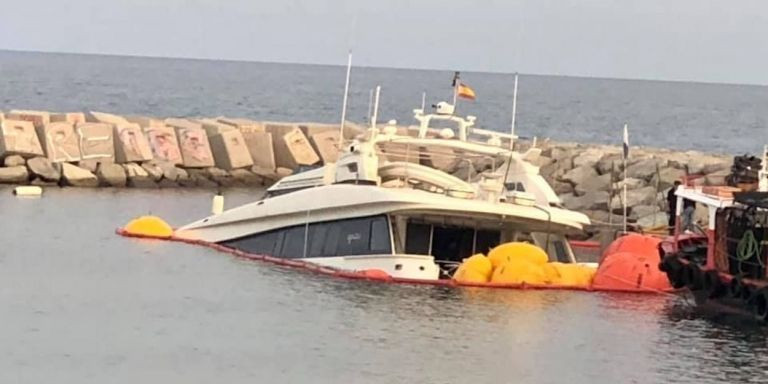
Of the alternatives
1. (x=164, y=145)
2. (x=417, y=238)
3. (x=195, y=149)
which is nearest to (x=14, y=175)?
(x=164, y=145)

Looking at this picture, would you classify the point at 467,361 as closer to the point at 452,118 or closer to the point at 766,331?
the point at 766,331

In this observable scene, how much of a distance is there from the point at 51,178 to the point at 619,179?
1550 cm

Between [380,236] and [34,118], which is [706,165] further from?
[380,236]

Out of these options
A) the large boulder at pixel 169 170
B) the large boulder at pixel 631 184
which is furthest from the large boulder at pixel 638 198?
the large boulder at pixel 169 170

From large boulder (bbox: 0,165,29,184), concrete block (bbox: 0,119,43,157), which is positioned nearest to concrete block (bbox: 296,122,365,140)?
concrete block (bbox: 0,119,43,157)

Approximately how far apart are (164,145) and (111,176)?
3.28 meters

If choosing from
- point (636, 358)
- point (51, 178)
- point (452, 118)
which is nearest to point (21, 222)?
point (51, 178)

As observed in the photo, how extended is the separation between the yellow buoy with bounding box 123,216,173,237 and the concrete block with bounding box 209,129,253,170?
14635 millimetres

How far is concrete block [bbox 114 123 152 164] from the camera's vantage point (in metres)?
50.5

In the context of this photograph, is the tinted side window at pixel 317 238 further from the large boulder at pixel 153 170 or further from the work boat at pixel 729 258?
the large boulder at pixel 153 170

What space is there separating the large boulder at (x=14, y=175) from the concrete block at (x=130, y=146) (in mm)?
3480

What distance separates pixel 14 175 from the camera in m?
47.5

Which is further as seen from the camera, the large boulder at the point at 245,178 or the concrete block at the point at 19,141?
the large boulder at the point at 245,178

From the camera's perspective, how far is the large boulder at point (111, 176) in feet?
A: 160
